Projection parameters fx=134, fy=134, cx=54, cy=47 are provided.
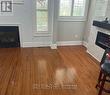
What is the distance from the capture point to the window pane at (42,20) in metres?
4.53

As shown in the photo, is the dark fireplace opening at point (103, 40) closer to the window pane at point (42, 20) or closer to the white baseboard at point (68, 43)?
the white baseboard at point (68, 43)

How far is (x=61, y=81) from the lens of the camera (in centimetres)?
280

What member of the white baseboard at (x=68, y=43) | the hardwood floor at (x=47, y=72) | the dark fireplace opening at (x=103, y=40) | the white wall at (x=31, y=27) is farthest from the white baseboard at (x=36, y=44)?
the dark fireplace opening at (x=103, y=40)

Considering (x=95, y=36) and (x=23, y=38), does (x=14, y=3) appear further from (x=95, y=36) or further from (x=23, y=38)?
(x=95, y=36)

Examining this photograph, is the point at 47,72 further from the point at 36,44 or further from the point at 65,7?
the point at 65,7

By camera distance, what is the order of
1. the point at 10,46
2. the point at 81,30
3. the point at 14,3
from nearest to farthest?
1. the point at 14,3
2. the point at 10,46
3. the point at 81,30

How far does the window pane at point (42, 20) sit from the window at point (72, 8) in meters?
0.55

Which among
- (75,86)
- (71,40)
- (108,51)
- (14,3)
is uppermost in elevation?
(14,3)

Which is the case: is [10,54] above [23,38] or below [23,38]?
below

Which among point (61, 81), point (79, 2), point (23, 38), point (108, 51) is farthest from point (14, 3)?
point (108, 51)

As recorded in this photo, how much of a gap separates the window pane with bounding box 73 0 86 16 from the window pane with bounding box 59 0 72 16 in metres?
0.19

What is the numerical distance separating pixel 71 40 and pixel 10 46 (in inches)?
87.4

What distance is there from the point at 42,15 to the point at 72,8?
3.57 ft

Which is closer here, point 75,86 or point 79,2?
point 75,86
